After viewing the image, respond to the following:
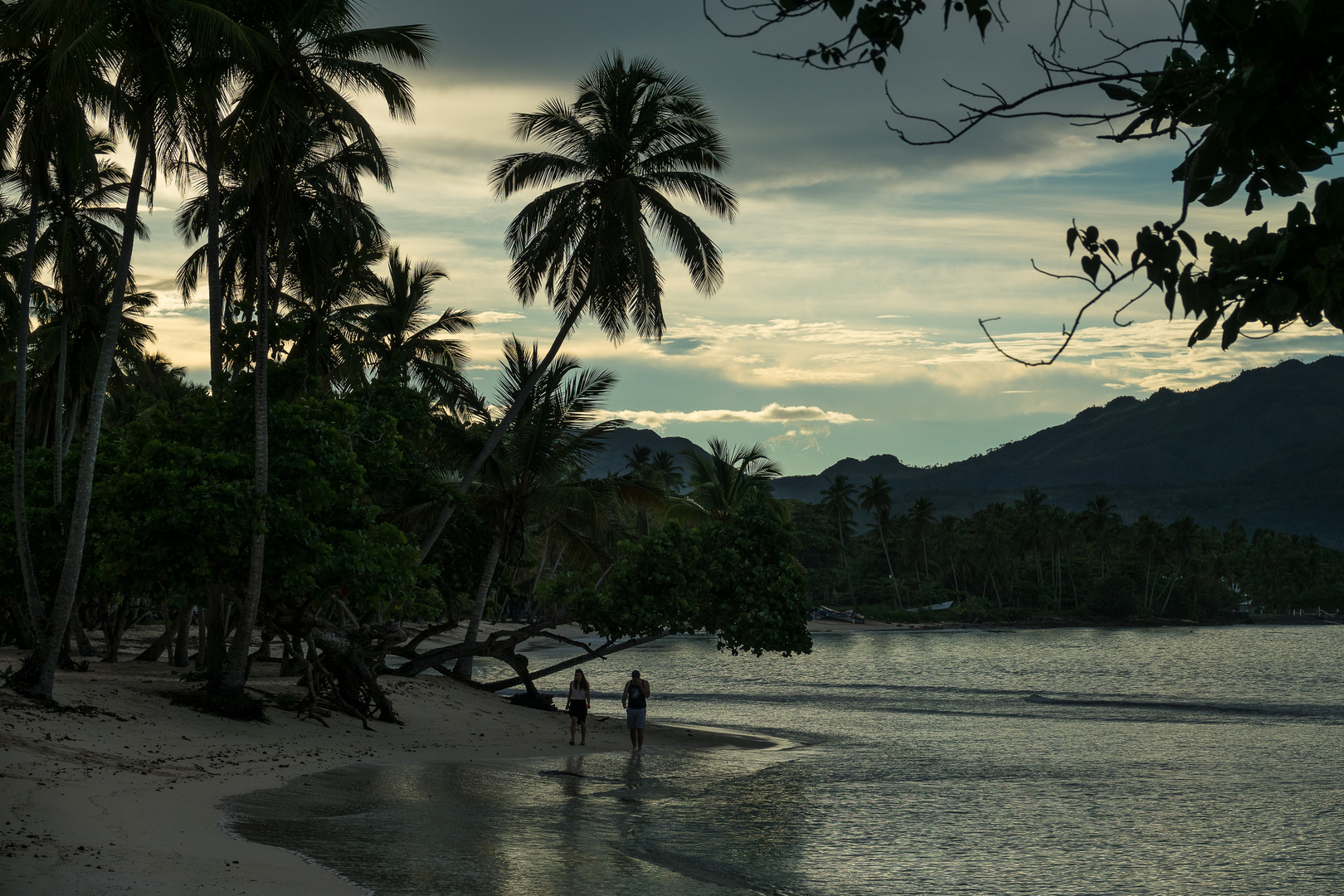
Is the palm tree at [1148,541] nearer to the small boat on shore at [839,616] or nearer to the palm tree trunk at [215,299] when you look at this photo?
the small boat on shore at [839,616]

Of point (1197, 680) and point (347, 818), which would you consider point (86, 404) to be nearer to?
point (347, 818)

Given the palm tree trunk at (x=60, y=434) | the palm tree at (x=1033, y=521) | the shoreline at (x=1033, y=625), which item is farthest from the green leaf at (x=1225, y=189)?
the palm tree at (x=1033, y=521)

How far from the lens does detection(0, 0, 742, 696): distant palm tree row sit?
1388 centimetres

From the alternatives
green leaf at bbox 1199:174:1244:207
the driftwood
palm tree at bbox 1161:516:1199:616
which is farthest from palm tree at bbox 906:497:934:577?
green leaf at bbox 1199:174:1244:207

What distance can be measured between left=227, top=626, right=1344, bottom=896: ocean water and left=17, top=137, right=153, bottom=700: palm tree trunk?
4.22 meters

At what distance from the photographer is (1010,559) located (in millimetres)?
119625

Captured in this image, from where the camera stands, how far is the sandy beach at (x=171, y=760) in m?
8.02

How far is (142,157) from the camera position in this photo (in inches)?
566

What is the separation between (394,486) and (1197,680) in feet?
136

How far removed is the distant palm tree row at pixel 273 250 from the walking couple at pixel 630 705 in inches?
173

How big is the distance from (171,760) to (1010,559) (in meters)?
116

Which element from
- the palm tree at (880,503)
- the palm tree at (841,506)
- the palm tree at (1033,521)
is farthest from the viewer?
the palm tree at (841,506)

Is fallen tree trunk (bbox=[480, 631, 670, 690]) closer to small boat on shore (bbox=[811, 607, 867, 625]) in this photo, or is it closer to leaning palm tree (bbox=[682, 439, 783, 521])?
leaning palm tree (bbox=[682, 439, 783, 521])

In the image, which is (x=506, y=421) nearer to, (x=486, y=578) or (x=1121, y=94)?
(x=486, y=578)
